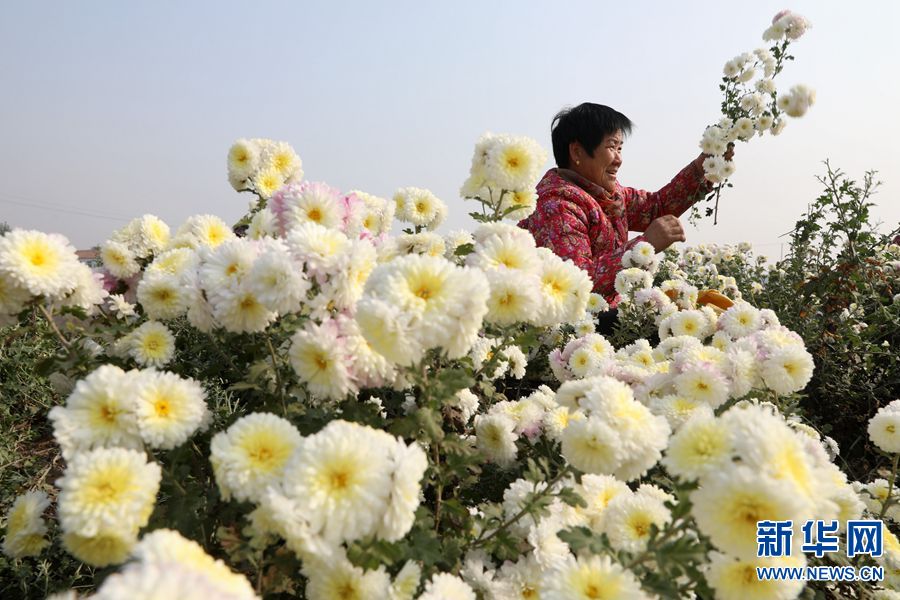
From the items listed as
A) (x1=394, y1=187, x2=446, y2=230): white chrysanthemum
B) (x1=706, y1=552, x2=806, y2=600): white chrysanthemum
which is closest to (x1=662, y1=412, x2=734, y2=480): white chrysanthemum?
(x1=706, y1=552, x2=806, y2=600): white chrysanthemum

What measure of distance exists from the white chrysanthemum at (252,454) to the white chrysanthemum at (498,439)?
84 centimetres

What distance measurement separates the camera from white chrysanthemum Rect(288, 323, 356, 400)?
41.7 inches

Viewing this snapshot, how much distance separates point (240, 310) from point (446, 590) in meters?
0.69

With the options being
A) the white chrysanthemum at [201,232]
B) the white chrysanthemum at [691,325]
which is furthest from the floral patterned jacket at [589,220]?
the white chrysanthemum at [201,232]

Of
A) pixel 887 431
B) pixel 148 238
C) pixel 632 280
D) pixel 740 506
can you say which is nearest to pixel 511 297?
pixel 740 506

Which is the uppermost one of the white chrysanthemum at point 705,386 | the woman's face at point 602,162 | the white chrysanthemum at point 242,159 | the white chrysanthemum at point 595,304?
the woman's face at point 602,162

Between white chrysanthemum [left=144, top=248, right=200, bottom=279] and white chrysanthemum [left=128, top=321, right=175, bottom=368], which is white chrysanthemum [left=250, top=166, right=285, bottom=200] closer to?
white chrysanthemum [left=144, top=248, right=200, bottom=279]

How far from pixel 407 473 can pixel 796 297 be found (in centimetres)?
422

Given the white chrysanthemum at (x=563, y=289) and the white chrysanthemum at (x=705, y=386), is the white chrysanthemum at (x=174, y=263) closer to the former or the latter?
the white chrysanthemum at (x=563, y=289)

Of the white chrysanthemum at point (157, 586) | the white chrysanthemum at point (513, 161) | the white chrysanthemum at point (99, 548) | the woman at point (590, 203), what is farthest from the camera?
the woman at point (590, 203)

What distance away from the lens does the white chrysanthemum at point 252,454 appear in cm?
89

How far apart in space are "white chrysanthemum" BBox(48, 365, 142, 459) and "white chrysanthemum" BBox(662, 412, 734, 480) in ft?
3.25

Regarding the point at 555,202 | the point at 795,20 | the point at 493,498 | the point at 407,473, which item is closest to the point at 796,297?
the point at 555,202

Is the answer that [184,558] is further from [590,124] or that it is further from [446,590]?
[590,124]
